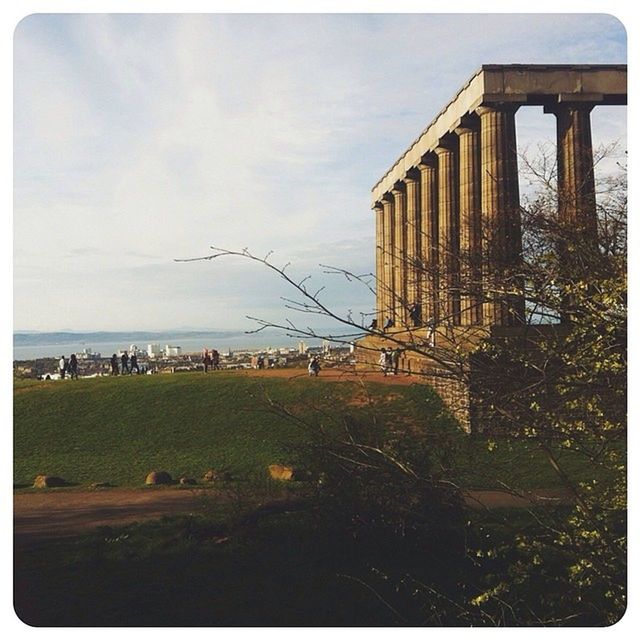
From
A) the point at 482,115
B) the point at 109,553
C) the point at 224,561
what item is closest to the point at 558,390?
the point at 224,561

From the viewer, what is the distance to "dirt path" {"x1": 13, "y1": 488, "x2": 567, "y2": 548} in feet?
49.4

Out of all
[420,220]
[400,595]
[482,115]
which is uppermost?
[482,115]

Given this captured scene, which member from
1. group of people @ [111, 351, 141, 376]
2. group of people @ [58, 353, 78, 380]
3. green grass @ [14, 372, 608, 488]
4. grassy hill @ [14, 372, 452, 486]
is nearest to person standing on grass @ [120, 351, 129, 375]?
group of people @ [111, 351, 141, 376]

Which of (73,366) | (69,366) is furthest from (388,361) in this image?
(69,366)

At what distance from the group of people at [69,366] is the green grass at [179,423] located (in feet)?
6.42

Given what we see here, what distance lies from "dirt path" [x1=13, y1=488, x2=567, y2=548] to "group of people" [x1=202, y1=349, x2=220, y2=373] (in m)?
16.7

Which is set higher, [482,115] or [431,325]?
[482,115]

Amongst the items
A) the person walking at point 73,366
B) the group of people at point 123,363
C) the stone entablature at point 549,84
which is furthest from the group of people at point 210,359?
the stone entablature at point 549,84

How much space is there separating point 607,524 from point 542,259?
10.7 ft

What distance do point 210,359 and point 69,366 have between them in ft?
23.0

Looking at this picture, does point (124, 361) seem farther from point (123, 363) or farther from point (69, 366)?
point (69, 366)

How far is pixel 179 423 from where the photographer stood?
25.2 metres

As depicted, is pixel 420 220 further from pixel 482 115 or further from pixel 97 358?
pixel 97 358

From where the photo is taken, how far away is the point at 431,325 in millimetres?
7031
